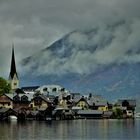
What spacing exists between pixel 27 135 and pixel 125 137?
15.2 meters

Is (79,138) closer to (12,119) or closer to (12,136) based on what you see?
(12,136)

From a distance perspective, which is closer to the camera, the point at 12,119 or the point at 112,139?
the point at 112,139

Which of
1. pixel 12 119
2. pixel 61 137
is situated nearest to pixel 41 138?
pixel 61 137

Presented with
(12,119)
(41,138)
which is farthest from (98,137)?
(12,119)

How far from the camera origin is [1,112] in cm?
18138

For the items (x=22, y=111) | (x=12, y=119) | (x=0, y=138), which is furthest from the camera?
(x=22, y=111)

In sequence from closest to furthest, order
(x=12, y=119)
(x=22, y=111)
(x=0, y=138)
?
(x=0, y=138) < (x=12, y=119) < (x=22, y=111)

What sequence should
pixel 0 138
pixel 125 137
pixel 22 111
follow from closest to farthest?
pixel 0 138, pixel 125 137, pixel 22 111

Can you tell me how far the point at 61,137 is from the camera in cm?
9112

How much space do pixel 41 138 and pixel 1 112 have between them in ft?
310

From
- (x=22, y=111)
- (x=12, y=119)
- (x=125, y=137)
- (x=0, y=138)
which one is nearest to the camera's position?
(x=0, y=138)

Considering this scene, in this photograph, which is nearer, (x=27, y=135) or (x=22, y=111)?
(x=27, y=135)

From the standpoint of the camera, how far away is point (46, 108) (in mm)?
195375

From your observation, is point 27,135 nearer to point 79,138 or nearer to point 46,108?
point 79,138
